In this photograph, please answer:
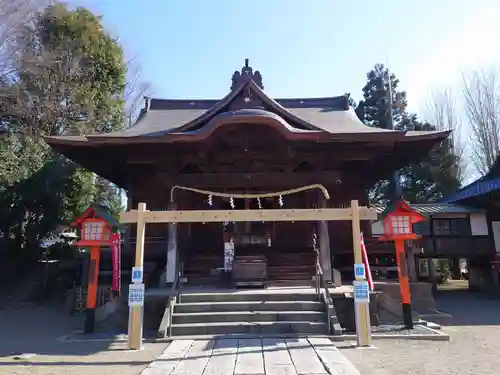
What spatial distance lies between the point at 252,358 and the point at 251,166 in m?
6.78

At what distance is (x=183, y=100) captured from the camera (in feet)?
55.7

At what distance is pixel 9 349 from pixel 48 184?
1062 cm

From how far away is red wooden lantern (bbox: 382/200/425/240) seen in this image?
8.81m

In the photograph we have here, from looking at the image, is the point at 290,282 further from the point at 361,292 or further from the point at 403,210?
the point at 361,292

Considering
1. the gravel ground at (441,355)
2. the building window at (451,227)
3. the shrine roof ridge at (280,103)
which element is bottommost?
the gravel ground at (441,355)

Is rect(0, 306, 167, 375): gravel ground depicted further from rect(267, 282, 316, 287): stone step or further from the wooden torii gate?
rect(267, 282, 316, 287): stone step

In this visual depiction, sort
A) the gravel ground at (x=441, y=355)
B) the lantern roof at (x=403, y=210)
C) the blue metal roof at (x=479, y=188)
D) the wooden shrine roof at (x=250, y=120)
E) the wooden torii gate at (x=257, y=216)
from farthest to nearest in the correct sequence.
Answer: the blue metal roof at (x=479, y=188) → the wooden shrine roof at (x=250, y=120) → the lantern roof at (x=403, y=210) → the wooden torii gate at (x=257, y=216) → the gravel ground at (x=441, y=355)

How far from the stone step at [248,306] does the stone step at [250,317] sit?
0.20 meters

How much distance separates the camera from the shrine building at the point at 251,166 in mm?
10711

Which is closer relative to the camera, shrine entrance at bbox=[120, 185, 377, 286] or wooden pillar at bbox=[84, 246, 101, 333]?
shrine entrance at bbox=[120, 185, 377, 286]

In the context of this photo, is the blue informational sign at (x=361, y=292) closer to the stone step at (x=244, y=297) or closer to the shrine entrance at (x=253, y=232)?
the shrine entrance at (x=253, y=232)

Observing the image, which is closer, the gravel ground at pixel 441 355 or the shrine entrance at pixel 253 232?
the gravel ground at pixel 441 355

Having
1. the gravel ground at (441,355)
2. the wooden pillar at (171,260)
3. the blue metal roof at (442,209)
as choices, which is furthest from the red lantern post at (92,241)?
the blue metal roof at (442,209)

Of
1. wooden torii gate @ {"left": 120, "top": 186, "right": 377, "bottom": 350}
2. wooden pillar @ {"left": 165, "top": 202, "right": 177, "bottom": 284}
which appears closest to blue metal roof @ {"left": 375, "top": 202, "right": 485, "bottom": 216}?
wooden pillar @ {"left": 165, "top": 202, "right": 177, "bottom": 284}
